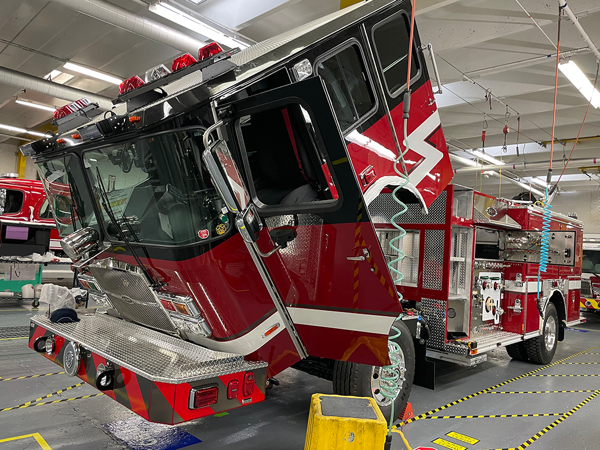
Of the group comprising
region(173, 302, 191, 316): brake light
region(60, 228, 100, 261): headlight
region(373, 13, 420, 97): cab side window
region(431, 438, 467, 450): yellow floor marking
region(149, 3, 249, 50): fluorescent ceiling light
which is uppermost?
region(149, 3, 249, 50): fluorescent ceiling light

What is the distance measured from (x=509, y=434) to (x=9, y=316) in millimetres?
9445

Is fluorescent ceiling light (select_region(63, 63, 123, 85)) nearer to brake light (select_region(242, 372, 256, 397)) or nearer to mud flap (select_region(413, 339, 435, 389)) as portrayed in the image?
mud flap (select_region(413, 339, 435, 389))

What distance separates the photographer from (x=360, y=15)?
3.19 m

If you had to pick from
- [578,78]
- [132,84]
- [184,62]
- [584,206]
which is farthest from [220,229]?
[584,206]

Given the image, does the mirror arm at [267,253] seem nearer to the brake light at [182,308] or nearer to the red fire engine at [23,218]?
the brake light at [182,308]

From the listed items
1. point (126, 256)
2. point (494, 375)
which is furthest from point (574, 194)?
point (126, 256)

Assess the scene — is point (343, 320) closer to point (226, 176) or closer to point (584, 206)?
point (226, 176)

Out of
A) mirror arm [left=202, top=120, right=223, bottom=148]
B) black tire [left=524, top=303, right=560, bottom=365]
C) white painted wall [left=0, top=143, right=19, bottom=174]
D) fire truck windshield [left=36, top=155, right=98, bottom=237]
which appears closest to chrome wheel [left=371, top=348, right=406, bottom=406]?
mirror arm [left=202, top=120, right=223, bottom=148]

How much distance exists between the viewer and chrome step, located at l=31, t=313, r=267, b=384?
9.50ft

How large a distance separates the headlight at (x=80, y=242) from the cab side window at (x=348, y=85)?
7.64 ft

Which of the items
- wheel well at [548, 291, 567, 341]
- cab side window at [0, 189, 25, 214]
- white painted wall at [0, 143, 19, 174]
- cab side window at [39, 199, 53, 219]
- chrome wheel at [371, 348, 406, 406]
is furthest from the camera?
white painted wall at [0, 143, 19, 174]

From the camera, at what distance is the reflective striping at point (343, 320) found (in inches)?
120

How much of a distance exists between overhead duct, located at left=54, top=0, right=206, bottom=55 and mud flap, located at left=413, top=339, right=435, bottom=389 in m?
5.84

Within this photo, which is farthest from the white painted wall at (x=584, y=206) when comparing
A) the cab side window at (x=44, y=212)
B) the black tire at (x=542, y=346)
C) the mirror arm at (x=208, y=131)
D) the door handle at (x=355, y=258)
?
the mirror arm at (x=208, y=131)
